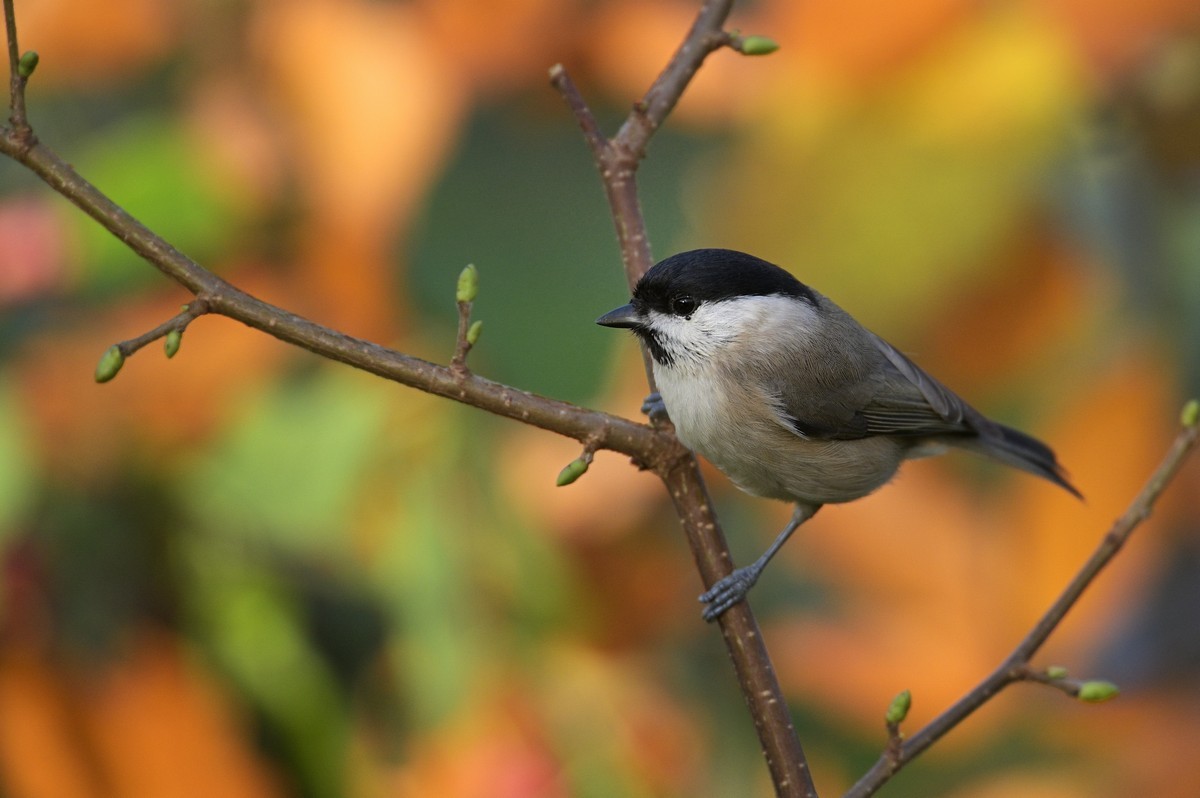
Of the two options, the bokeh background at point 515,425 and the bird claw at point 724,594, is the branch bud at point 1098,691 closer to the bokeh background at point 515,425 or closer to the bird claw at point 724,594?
the bird claw at point 724,594

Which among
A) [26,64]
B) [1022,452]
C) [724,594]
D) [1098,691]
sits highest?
[26,64]

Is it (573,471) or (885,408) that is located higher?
(885,408)

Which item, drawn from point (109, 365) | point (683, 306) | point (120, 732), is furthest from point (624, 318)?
point (120, 732)

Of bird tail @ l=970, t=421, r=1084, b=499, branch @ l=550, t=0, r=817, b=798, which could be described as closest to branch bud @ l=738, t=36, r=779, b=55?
branch @ l=550, t=0, r=817, b=798

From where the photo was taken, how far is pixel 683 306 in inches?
51.3

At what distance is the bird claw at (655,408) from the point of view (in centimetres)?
133

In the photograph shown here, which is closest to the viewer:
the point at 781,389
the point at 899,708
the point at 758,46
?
the point at 899,708

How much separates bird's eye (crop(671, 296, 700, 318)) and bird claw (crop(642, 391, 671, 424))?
90mm

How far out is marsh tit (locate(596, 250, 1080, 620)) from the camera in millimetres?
1278

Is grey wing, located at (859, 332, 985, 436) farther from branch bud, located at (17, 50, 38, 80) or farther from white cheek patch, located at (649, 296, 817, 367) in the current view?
branch bud, located at (17, 50, 38, 80)

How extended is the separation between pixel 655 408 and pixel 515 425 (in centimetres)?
24

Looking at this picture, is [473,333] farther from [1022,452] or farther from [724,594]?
[1022,452]

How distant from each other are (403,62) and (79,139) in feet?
1.48

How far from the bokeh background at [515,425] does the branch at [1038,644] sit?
492 millimetres
